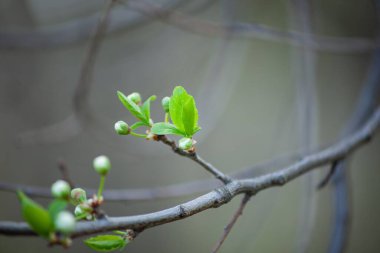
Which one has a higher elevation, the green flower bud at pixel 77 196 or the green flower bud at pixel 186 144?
the green flower bud at pixel 186 144

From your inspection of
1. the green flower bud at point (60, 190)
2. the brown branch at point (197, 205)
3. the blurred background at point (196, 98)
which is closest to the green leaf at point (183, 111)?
the brown branch at point (197, 205)

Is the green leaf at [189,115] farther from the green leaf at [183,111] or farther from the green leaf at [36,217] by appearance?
the green leaf at [36,217]

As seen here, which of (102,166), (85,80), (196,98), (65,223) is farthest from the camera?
(196,98)

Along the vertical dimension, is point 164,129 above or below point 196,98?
below

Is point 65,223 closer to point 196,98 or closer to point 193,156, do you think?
point 193,156

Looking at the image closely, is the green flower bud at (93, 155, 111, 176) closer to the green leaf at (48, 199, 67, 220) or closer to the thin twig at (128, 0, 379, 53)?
the green leaf at (48, 199, 67, 220)

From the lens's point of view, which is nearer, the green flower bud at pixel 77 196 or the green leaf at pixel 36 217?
the green leaf at pixel 36 217

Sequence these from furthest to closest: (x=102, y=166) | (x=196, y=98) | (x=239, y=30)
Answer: (x=196, y=98) → (x=239, y=30) → (x=102, y=166)

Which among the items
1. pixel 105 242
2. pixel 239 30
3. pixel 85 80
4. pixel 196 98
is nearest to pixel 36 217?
pixel 105 242
